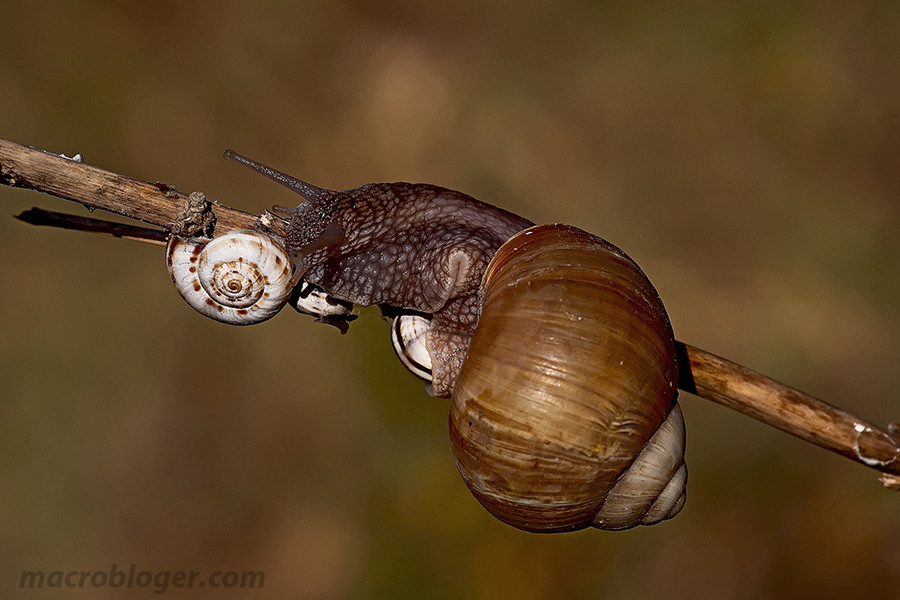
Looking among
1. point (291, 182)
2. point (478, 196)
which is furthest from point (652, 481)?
point (478, 196)

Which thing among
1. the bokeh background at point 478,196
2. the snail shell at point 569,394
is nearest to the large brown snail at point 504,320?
the snail shell at point 569,394

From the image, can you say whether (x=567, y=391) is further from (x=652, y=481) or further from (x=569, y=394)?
(x=652, y=481)

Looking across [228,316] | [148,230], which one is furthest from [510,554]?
[148,230]

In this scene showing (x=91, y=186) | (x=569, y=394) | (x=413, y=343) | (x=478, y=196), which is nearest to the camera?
(x=569, y=394)

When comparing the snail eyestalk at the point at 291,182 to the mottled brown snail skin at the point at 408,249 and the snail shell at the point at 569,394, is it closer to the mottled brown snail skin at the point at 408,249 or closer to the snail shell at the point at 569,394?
the mottled brown snail skin at the point at 408,249

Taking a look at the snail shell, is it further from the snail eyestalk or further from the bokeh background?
the bokeh background
